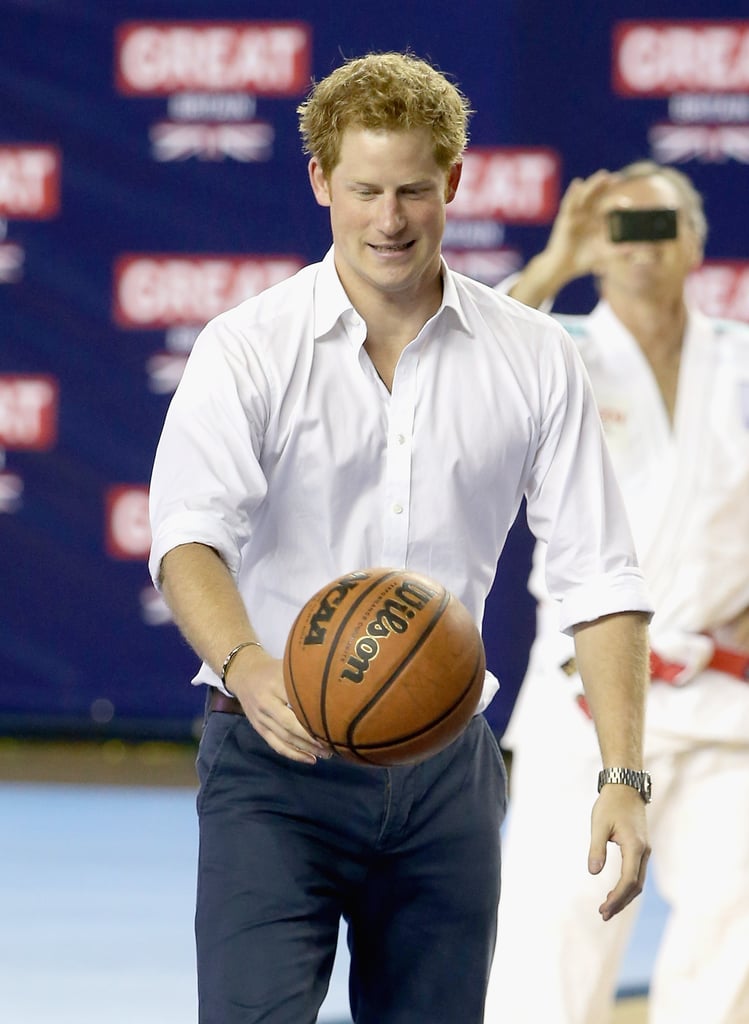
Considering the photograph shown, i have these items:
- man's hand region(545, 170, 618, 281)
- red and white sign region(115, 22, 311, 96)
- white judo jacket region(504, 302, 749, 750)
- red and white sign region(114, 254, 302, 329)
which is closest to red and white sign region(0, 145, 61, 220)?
red and white sign region(114, 254, 302, 329)

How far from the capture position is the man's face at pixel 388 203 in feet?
9.29

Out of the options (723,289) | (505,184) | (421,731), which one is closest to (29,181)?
(505,184)

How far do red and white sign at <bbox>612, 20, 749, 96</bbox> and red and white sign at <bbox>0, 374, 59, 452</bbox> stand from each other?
2.86 metres

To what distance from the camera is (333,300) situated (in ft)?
9.77

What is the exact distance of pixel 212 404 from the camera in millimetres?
2828

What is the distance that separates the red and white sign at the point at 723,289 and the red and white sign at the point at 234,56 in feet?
6.35

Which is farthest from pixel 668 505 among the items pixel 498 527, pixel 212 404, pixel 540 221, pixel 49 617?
pixel 49 617

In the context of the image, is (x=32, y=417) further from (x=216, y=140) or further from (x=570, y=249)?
(x=570, y=249)

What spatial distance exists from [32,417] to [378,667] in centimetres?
599

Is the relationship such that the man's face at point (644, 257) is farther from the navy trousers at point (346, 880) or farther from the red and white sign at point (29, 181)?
the red and white sign at point (29, 181)

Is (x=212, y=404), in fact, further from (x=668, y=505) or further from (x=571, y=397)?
Answer: (x=668, y=505)

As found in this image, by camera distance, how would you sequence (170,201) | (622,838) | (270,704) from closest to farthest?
(270,704) → (622,838) → (170,201)

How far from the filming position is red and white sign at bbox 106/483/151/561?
27.2 ft

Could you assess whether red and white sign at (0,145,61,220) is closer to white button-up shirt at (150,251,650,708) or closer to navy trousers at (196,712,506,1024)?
white button-up shirt at (150,251,650,708)
